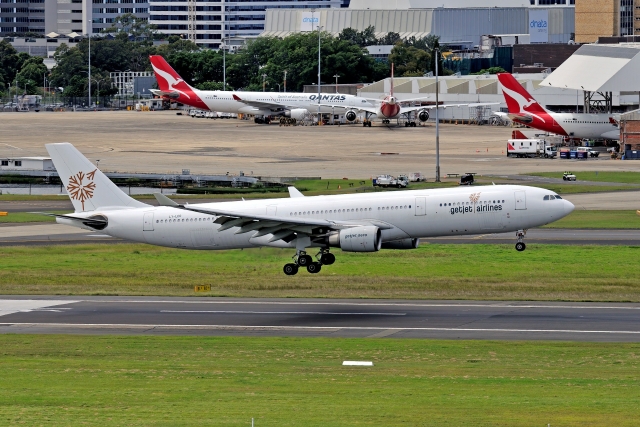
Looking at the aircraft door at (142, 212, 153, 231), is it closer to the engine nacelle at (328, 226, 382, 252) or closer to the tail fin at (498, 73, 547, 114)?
the engine nacelle at (328, 226, 382, 252)

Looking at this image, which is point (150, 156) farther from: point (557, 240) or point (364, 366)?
point (364, 366)

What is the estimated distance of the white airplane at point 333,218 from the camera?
5941 cm

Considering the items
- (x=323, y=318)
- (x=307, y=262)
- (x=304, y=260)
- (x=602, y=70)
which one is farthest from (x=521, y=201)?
(x=602, y=70)

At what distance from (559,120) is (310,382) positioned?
418 feet

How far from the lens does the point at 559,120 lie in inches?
6329

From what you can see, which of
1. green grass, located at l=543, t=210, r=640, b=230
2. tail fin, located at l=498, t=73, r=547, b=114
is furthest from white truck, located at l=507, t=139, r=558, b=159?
green grass, located at l=543, t=210, r=640, b=230

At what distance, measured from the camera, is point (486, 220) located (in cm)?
5991

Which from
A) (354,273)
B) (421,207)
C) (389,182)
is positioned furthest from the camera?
(389,182)

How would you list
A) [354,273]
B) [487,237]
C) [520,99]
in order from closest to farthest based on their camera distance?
[354,273], [487,237], [520,99]

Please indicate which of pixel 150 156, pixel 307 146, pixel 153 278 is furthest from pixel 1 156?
pixel 153 278

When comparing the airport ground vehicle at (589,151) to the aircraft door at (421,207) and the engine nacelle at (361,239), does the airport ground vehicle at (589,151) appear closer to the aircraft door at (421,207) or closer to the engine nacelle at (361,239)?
the aircraft door at (421,207)

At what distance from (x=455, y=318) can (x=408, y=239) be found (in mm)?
8381

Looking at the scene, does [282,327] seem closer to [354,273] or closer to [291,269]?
[291,269]

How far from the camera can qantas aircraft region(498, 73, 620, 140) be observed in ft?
527
